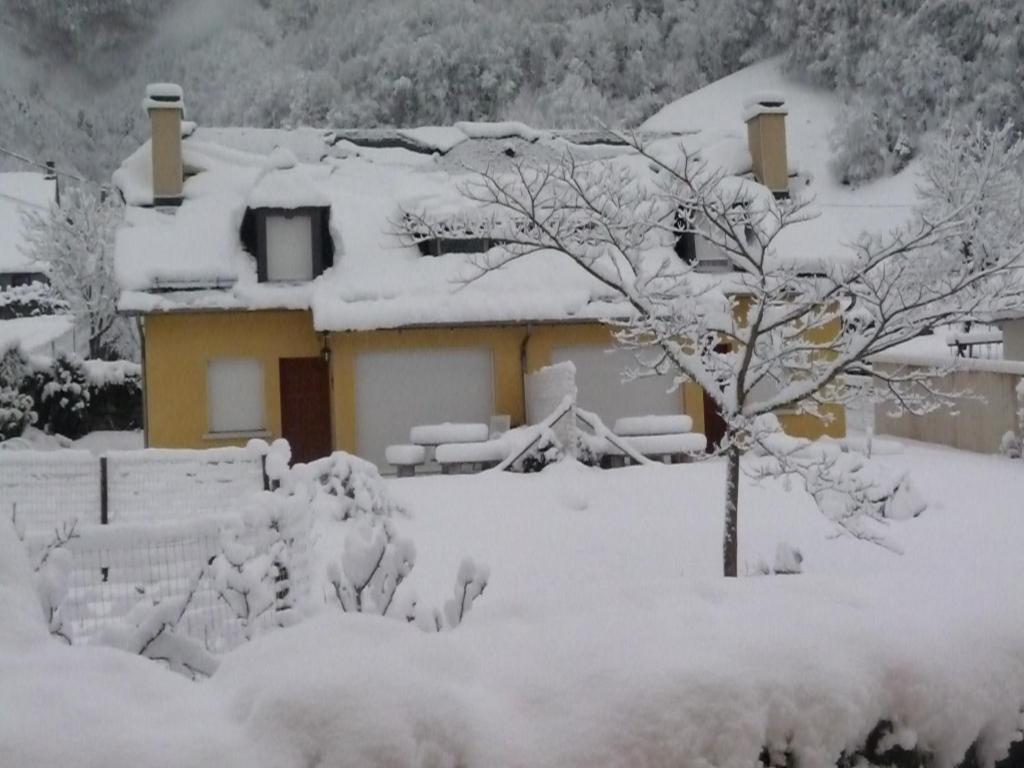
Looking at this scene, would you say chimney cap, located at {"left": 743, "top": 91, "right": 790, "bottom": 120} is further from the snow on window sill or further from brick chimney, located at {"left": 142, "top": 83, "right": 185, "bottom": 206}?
the snow on window sill

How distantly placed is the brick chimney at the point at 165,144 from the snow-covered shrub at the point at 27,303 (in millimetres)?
18903

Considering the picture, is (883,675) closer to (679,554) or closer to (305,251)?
(679,554)

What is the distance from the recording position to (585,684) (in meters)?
1.84

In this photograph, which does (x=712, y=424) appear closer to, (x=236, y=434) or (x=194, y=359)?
(x=236, y=434)

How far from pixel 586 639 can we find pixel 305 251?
50.2ft

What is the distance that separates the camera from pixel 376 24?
166 feet

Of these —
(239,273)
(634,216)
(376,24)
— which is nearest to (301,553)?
(634,216)

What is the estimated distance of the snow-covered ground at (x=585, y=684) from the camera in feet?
5.23

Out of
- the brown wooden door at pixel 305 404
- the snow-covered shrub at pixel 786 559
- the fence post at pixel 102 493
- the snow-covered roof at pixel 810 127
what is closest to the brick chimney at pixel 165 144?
the brown wooden door at pixel 305 404

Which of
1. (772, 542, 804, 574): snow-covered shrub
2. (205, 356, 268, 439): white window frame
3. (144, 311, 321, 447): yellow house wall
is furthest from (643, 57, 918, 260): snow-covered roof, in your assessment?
(772, 542, 804, 574): snow-covered shrub

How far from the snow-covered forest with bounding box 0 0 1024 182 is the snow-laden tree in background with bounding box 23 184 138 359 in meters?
6.38

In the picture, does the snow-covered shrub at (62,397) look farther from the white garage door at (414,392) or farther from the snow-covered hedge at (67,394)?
the white garage door at (414,392)

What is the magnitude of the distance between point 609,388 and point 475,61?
3611 centimetres

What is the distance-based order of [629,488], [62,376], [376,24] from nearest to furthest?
[629,488]
[62,376]
[376,24]
